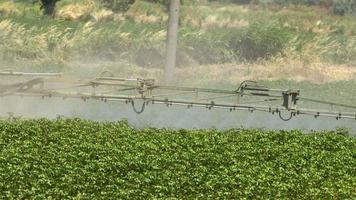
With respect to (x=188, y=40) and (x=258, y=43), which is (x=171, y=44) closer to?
(x=188, y=40)

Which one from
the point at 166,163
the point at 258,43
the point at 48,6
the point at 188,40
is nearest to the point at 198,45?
the point at 188,40

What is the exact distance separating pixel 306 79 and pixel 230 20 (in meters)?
11.5

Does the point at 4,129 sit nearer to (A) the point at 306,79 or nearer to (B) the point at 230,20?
(A) the point at 306,79

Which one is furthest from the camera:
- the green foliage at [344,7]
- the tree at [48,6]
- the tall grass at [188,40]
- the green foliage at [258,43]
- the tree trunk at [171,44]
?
the green foliage at [344,7]

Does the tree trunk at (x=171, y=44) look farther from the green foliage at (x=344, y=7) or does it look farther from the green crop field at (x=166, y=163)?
the green foliage at (x=344, y=7)

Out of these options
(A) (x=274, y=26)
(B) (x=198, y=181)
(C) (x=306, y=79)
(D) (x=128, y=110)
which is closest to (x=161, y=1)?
(A) (x=274, y=26)

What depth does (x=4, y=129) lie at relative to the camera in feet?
69.6

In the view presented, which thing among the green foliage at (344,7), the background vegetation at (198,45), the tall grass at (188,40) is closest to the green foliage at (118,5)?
the background vegetation at (198,45)

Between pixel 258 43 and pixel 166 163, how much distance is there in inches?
892

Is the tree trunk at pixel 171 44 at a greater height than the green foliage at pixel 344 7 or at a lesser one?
lesser

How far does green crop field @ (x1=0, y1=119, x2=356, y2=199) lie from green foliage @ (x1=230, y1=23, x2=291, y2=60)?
1852 cm

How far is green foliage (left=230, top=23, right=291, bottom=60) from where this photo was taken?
40906mm

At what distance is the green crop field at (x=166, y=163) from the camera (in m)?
17.4

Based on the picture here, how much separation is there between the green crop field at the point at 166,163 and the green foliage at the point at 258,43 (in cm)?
1852
